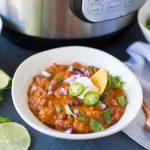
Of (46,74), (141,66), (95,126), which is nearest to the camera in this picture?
(95,126)

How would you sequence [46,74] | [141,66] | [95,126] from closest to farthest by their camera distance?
[95,126], [46,74], [141,66]

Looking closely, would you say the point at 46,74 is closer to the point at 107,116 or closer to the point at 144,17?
the point at 107,116

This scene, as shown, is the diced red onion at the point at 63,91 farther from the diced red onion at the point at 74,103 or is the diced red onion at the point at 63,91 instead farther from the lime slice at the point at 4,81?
the lime slice at the point at 4,81

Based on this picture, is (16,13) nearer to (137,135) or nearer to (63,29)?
(63,29)

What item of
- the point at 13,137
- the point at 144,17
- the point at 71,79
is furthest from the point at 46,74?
the point at 144,17

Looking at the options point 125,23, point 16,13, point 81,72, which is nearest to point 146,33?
point 125,23

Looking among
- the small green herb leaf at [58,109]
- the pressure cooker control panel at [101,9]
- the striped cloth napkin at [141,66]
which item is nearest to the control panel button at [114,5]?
the pressure cooker control panel at [101,9]

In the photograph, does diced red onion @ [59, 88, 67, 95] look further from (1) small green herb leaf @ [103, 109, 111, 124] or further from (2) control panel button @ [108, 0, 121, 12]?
(2) control panel button @ [108, 0, 121, 12]
